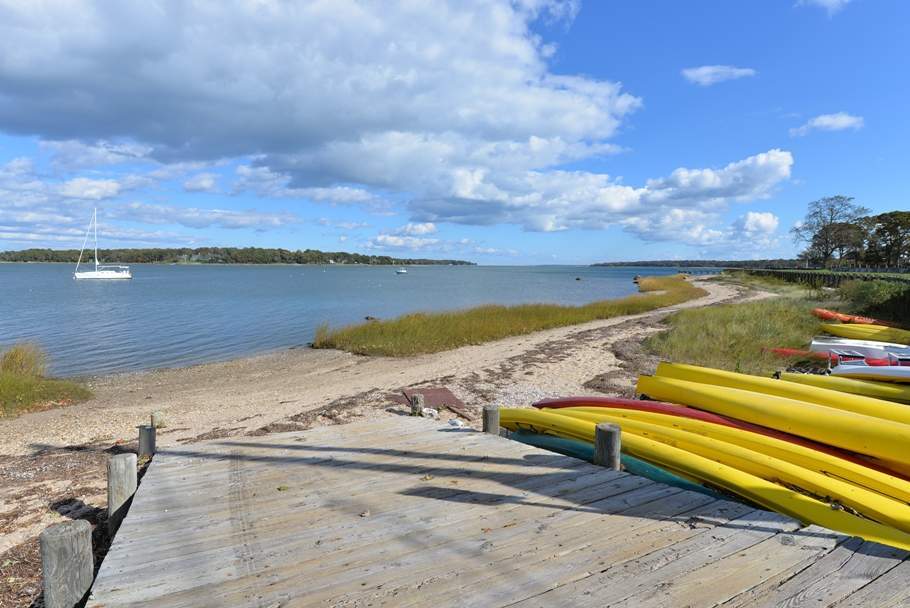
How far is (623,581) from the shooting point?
248cm

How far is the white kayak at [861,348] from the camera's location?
10.2m

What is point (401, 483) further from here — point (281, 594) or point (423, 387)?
point (423, 387)

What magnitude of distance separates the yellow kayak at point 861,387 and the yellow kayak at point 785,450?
9.41 ft

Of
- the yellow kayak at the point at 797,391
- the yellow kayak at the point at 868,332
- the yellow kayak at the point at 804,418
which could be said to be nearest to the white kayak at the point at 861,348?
the yellow kayak at the point at 868,332

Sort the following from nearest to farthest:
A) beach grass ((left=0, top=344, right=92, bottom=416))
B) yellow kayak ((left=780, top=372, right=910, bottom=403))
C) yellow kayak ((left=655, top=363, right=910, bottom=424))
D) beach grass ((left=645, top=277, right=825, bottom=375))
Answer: yellow kayak ((left=655, top=363, right=910, bottom=424)) < yellow kayak ((left=780, top=372, right=910, bottom=403)) < beach grass ((left=0, top=344, right=92, bottom=416)) < beach grass ((left=645, top=277, right=825, bottom=375))

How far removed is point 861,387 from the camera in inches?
267

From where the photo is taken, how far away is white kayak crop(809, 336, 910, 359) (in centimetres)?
1020

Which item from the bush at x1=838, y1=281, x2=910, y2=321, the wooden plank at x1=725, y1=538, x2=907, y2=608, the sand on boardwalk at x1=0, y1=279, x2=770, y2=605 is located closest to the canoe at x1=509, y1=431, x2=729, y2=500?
the wooden plank at x1=725, y1=538, x2=907, y2=608

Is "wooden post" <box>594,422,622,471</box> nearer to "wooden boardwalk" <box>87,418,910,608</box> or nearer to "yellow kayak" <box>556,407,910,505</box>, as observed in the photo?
"wooden boardwalk" <box>87,418,910,608</box>

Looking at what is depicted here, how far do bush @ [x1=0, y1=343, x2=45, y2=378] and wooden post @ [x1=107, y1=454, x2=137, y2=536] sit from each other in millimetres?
11257

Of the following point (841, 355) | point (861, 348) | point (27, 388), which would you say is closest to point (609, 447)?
point (841, 355)

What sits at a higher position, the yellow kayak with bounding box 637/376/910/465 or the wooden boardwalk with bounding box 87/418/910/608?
the yellow kayak with bounding box 637/376/910/465

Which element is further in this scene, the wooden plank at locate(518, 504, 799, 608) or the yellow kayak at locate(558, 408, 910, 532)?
the yellow kayak at locate(558, 408, 910, 532)

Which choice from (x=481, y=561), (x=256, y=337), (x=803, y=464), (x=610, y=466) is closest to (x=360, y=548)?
(x=481, y=561)
